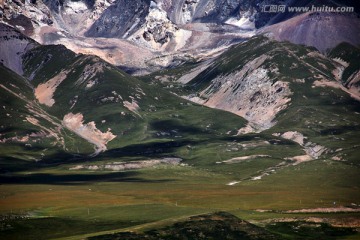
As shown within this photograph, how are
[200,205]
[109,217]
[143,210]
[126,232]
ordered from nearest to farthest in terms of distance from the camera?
1. [126,232]
2. [109,217]
3. [143,210]
4. [200,205]

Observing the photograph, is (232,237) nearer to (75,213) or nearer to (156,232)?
(156,232)

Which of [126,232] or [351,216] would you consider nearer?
[126,232]

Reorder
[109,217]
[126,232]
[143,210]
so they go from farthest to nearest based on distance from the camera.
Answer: [143,210]
[109,217]
[126,232]

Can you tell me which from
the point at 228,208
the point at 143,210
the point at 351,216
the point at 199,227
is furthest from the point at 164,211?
the point at 351,216

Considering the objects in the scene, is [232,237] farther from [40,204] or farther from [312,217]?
[40,204]

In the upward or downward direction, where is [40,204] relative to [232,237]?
upward

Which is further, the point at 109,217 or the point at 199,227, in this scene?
the point at 109,217

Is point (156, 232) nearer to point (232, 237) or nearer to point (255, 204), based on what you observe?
point (232, 237)

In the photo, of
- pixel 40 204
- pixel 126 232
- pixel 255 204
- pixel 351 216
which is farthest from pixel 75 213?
pixel 351 216

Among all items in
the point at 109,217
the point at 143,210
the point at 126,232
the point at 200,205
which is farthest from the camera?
the point at 200,205
